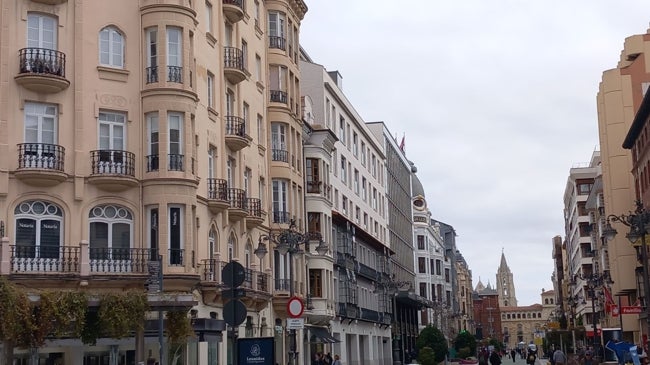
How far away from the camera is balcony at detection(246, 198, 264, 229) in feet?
126

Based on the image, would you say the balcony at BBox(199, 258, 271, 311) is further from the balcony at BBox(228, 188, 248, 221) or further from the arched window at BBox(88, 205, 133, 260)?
the arched window at BBox(88, 205, 133, 260)

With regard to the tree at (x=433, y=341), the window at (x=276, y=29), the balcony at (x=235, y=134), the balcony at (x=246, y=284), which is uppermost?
the window at (x=276, y=29)

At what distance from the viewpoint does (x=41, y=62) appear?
29062mm

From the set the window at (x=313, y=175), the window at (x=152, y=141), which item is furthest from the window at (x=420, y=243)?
the window at (x=152, y=141)

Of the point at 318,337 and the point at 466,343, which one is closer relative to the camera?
the point at 318,337

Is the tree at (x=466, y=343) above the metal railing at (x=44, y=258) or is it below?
below

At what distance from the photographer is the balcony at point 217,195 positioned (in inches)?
1336

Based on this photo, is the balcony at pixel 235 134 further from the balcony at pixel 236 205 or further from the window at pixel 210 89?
the balcony at pixel 236 205

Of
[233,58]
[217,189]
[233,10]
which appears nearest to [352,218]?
[233,58]

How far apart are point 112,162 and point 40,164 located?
2.36 metres

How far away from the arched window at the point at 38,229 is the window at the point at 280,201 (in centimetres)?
1547

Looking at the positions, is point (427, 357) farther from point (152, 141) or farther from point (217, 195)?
point (152, 141)

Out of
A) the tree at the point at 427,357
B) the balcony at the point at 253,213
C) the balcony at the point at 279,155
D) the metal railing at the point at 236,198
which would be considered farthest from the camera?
the tree at the point at 427,357

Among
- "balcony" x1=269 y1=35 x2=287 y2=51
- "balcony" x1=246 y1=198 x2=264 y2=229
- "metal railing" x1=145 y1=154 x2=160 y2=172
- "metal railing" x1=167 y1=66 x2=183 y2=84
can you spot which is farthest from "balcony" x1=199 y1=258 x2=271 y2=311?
"balcony" x1=269 y1=35 x2=287 y2=51
